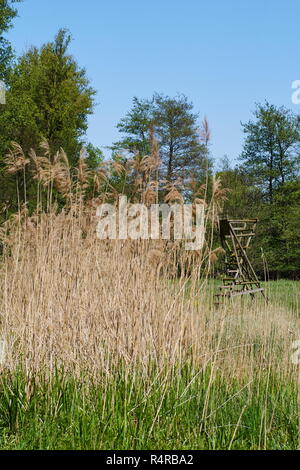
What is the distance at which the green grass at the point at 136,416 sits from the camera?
279 centimetres

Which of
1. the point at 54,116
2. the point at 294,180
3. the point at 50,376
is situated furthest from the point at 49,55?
the point at 50,376

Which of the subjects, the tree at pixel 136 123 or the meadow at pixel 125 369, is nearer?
the meadow at pixel 125 369

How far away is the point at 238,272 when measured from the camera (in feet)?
31.4

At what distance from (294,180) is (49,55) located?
12.8 metres

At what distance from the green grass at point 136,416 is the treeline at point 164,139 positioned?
12013 millimetres

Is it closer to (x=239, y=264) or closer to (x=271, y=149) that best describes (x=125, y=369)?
(x=239, y=264)

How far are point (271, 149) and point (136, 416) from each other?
24.0 metres

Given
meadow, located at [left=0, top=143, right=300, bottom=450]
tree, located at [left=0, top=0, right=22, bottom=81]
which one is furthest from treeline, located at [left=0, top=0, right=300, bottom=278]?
meadow, located at [left=0, top=143, right=300, bottom=450]

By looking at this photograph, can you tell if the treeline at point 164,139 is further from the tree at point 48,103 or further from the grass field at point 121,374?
the grass field at point 121,374

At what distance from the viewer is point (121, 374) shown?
11.0 feet

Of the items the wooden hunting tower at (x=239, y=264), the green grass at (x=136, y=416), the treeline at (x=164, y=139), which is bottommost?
the green grass at (x=136, y=416)

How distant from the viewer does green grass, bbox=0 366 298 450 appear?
9.14 ft

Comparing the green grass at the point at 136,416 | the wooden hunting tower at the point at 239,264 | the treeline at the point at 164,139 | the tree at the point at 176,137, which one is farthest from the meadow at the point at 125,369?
the tree at the point at 176,137
